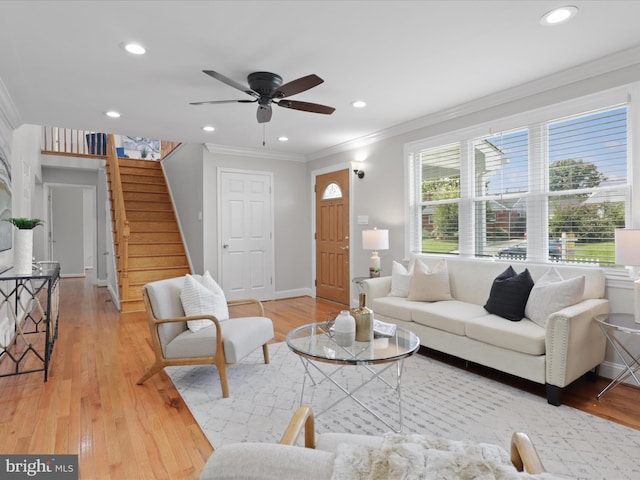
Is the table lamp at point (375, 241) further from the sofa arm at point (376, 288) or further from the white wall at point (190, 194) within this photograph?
the white wall at point (190, 194)

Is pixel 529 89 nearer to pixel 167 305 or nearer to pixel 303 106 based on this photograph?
pixel 303 106

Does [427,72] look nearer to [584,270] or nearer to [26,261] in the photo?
[584,270]

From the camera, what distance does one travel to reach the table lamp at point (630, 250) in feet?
7.91

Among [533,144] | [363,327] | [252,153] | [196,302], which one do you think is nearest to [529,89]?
[533,144]

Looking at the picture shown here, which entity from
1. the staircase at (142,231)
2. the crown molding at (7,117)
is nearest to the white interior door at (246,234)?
the staircase at (142,231)

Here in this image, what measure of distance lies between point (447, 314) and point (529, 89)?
88.2 inches

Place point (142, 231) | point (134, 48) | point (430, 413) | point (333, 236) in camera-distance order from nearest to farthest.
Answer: point (430, 413)
point (134, 48)
point (333, 236)
point (142, 231)

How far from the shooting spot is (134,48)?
2602mm

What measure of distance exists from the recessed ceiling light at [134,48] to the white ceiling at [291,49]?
0.05 metres

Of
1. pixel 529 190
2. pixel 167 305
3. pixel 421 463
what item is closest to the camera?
pixel 421 463

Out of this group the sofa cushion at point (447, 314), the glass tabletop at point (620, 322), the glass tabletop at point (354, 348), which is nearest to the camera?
the glass tabletop at point (354, 348)

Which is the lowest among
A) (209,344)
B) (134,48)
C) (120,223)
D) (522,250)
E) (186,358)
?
(186,358)

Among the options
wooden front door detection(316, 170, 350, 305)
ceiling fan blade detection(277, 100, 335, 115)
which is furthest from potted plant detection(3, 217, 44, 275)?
wooden front door detection(316, 170, 350, 305)

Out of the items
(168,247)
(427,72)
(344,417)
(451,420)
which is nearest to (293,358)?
(344,417)
